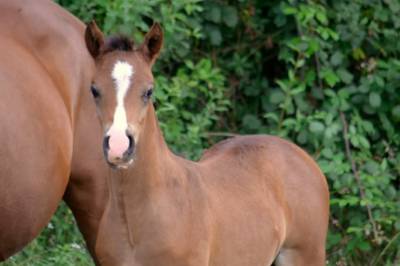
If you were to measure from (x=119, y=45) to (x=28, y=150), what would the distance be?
611 mm

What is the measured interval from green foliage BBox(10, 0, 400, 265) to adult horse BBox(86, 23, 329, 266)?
1.48 metres

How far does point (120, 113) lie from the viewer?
3648 millimetres

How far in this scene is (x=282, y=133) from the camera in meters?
6.57

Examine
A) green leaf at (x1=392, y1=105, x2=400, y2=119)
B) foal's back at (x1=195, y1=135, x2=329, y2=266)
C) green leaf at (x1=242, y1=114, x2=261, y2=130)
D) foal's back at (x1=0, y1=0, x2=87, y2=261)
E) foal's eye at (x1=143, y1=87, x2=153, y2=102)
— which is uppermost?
foal's eye at (x1=143, y1=87, x2=153, y2=102)

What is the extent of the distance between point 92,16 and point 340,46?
1.65m

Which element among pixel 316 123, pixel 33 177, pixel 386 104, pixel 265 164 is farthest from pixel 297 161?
pixel 386 104

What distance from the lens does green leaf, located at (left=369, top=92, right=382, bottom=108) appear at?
6.68 metres

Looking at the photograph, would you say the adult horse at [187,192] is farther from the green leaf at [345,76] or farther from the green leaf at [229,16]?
the green leaf at [229,16]

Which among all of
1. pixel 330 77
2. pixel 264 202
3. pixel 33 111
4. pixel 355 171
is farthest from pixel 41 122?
pixel 330 77

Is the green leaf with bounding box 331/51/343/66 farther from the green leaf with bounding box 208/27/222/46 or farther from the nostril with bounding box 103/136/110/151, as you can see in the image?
the nostril with bounding box 103/136/110/151

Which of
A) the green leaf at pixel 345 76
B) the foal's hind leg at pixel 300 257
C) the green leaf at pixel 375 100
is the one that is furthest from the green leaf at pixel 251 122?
the foal's hind leg at pixel 300 257

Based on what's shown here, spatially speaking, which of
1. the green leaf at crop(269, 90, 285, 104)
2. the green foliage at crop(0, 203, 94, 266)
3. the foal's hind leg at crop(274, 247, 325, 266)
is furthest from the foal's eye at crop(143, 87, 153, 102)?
the green leaf at crop(269, 90, 285, 104)

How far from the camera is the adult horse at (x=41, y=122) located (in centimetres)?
416

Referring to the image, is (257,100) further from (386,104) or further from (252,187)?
(252,187)
